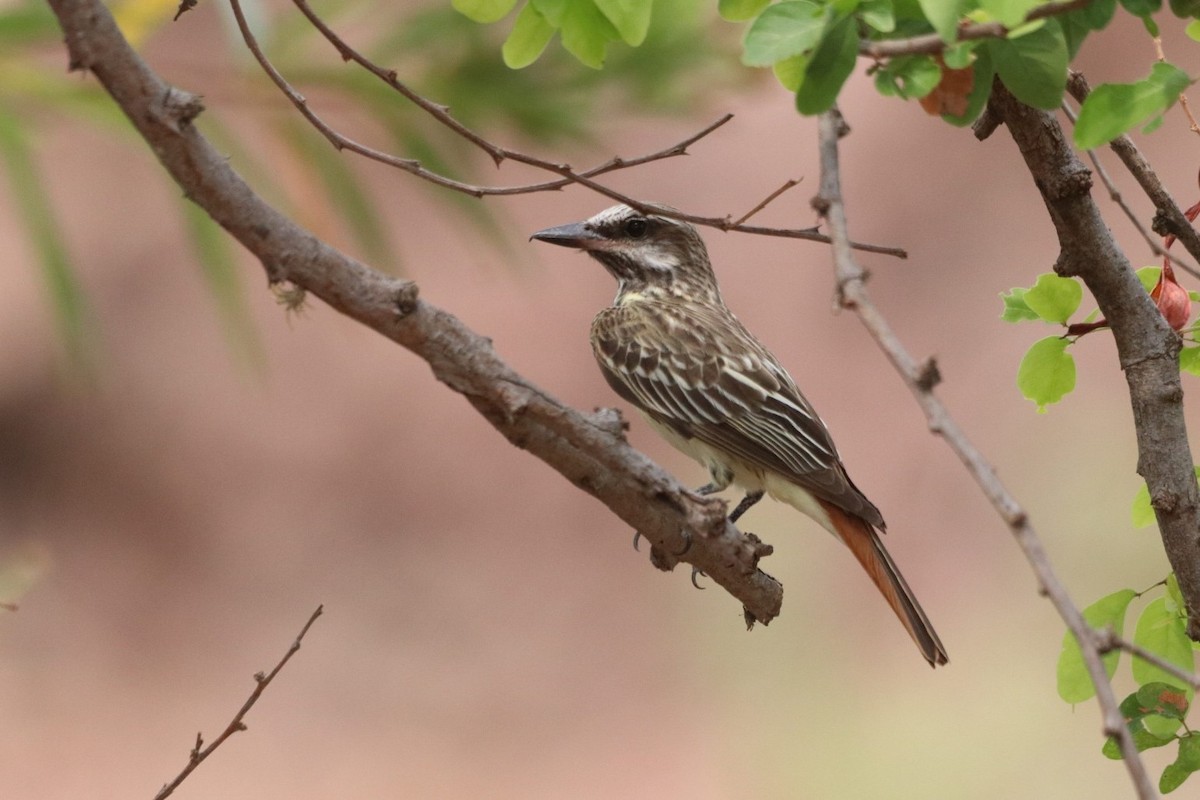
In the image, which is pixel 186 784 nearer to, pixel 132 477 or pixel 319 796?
pixel 319 796

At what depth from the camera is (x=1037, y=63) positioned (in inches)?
58.0

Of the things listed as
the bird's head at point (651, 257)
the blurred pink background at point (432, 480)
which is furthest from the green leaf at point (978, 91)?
the blurred pink background at point (432, 480)

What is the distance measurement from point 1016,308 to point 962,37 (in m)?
0.76

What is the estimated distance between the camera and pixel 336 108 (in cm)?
482

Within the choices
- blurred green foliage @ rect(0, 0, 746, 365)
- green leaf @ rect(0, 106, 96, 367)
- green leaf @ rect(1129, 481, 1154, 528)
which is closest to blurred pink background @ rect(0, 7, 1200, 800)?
blurred green foliage @ rect(0, 0, 746, 365)

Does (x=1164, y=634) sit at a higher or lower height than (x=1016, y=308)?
lower

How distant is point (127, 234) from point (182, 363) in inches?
35.6

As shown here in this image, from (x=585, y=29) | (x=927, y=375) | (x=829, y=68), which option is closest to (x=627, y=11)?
(x=585, y=29)

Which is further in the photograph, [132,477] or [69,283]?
[132,477]

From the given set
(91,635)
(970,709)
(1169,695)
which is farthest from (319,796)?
(1169,695)

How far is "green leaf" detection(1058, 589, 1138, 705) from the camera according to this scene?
6.25ft

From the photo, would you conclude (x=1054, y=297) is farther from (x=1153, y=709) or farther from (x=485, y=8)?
(x=485, y=8)

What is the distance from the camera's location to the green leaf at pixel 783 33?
1.39 m

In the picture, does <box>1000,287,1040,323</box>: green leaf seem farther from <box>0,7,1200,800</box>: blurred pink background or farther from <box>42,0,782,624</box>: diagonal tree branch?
<box>0,7,1200,800</box>: blurred pink background
